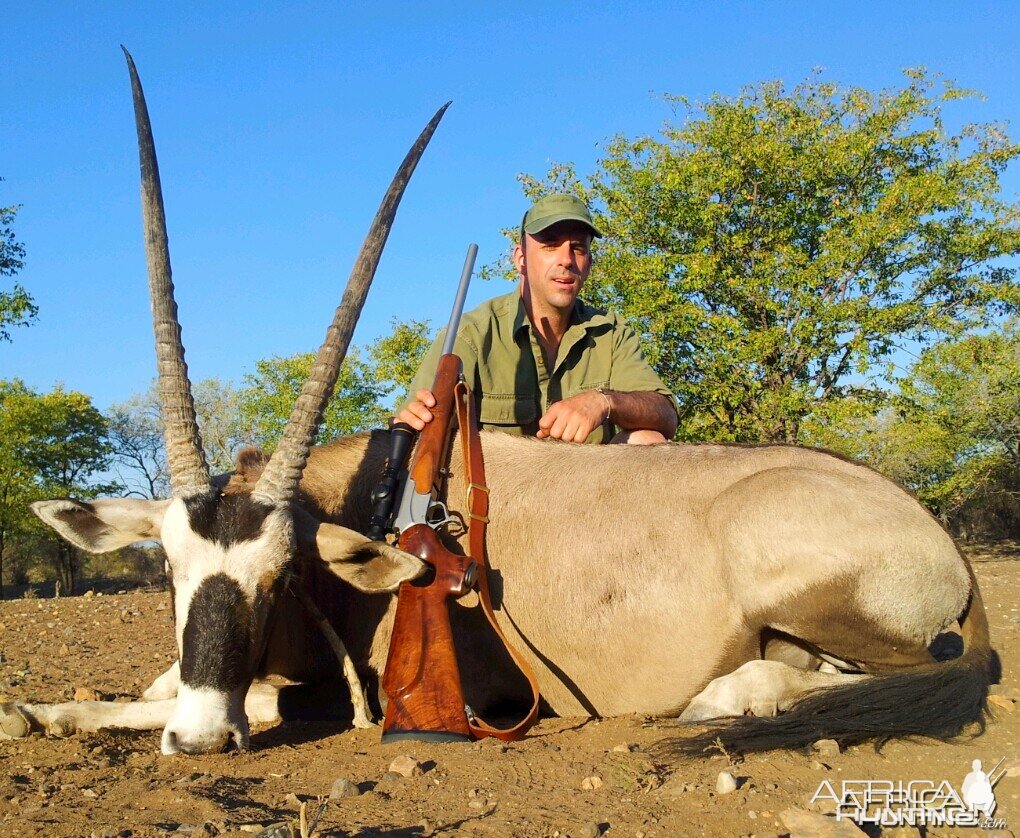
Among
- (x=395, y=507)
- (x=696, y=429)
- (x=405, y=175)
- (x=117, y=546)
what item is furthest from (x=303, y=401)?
→ (x=696, y=429)

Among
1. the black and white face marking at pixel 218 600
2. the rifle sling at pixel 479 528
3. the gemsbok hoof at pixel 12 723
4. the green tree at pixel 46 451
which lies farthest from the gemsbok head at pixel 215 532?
the green tree at pixel 46 451

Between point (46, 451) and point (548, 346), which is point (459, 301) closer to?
point (548, 346)

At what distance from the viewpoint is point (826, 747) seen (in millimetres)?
3730

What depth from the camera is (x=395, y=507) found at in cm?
462

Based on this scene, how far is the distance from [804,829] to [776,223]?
16.4m

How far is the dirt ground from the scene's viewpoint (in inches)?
113

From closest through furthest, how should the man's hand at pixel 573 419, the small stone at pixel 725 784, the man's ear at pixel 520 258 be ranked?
the small stone at pixel 725 784 → the man's hand at pixel 573 419 → the man's ear at pixel 520 258

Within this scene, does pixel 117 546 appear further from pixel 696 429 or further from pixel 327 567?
pixel 696 429

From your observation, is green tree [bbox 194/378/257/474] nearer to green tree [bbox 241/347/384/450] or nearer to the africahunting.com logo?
green tree [bbox 241/347/384/450]

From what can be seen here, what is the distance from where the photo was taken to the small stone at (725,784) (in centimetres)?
316

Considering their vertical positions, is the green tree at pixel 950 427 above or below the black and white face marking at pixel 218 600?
below

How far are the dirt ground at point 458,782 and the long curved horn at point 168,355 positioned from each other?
4.09 ft

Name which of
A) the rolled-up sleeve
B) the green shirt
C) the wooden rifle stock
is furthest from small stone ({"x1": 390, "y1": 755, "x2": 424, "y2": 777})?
the rolled-up sleeve

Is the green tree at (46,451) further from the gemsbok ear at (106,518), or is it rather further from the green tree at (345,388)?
the gemsbok ear at (106,518)
